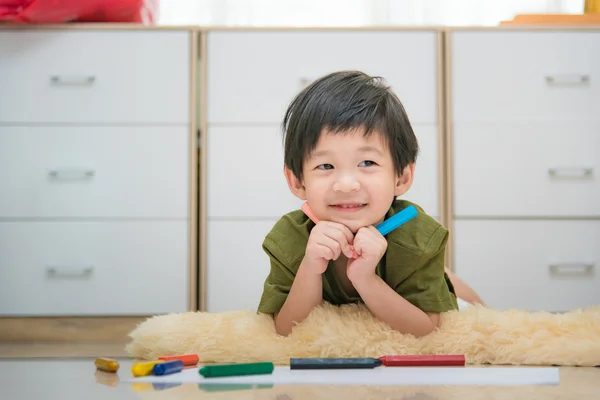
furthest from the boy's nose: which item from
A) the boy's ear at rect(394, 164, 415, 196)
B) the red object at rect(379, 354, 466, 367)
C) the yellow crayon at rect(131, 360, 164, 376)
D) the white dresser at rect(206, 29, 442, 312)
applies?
the white dresser at rect(206, 29, 442, 312)

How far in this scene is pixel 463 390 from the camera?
812 millimetres

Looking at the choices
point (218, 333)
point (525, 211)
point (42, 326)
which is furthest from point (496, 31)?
point (42, 326)

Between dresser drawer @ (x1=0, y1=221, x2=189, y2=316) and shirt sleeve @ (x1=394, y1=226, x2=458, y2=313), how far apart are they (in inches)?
36.9

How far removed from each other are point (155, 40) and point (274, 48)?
1.03 feet

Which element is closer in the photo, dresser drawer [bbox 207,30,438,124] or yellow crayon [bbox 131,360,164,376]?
yellow crayon [bbox 131,360,164,376]

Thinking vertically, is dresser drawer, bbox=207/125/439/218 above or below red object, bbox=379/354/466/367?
above

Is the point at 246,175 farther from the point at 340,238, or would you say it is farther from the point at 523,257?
the point at 340,238

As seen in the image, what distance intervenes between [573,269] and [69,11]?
4.83ft

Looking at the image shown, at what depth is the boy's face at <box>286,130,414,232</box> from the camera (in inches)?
42.0

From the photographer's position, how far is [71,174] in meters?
1.99

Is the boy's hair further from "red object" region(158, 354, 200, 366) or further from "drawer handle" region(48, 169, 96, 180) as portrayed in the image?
"drawer handle" region(48, 169, 96, 180)

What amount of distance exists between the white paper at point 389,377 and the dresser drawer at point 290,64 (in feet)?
3.77

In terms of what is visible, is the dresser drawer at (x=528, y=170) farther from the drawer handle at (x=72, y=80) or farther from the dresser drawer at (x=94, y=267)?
the drawer handle at (x=72, y=80)

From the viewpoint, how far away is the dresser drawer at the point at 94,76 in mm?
2000
